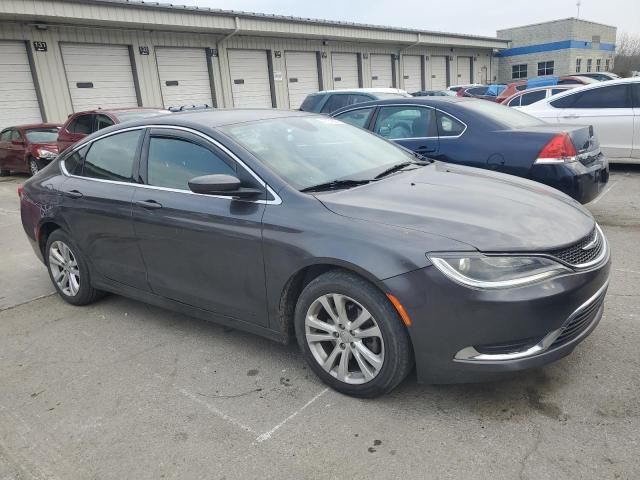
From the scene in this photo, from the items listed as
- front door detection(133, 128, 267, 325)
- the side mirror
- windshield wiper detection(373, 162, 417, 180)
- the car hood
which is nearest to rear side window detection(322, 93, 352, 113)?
windshield wiper detection(373, 162, 417, 180)

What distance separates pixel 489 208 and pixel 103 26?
17545 mm

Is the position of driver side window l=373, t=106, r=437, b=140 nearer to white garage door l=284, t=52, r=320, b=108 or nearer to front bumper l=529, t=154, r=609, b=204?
front bumper l=529, t=154, r=609, b=204

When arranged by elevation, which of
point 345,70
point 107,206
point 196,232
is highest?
point 345,70

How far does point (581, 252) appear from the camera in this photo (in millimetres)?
2750

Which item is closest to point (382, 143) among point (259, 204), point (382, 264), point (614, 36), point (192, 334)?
point (259, 204)

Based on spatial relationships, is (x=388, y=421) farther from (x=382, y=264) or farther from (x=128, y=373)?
(x=128, y=373)

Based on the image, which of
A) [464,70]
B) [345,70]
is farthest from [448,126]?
[464,70]

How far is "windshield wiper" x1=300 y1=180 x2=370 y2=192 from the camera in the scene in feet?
10.4

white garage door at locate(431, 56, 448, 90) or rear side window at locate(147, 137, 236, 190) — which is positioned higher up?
white garage door at locate(431, 56, 448, 90)

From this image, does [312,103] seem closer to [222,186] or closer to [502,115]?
[502,115]

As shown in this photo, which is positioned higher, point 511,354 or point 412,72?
point 412,72

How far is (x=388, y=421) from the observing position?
2715mm

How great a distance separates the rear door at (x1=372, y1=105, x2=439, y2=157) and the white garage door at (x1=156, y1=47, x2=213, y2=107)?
47.4 feet

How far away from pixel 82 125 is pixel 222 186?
9.75 m
